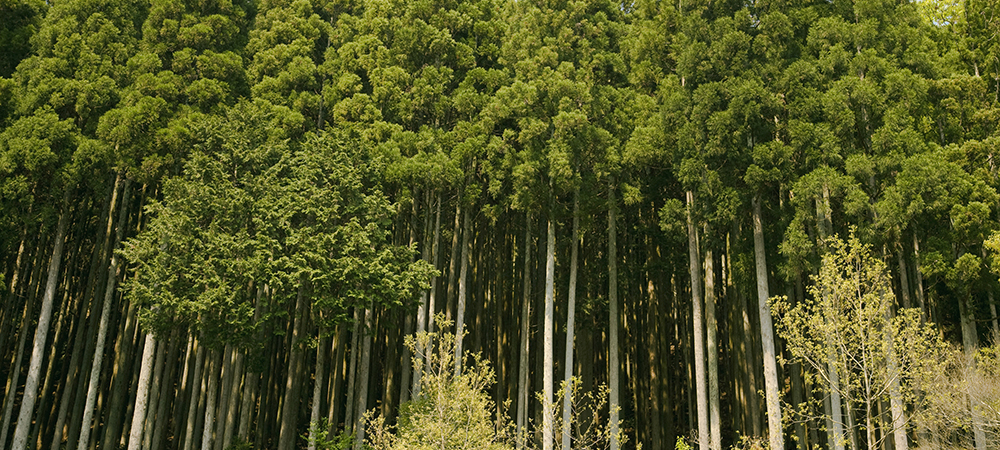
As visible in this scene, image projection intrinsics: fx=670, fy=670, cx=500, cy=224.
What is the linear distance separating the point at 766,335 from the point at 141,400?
36.8 feet

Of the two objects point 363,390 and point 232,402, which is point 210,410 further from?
point 363,390

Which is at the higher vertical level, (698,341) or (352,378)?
(698,341)

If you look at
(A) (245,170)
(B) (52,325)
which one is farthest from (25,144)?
(B) (52,325)

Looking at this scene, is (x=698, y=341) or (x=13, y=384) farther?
(x=13, y=384)

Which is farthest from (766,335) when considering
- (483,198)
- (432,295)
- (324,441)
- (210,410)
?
(210,410)

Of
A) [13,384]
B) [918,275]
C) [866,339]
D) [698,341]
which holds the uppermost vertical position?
[918,275]

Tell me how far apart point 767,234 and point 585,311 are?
4148 millimetres

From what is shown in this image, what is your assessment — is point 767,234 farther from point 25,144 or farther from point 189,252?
point 25,144

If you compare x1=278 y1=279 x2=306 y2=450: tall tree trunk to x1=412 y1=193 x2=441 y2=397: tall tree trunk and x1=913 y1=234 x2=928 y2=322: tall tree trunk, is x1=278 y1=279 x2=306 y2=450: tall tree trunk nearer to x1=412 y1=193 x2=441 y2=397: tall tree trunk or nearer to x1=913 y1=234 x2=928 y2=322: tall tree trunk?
x1=412 y1=193 x2=441 y2=397: tall tree trunk

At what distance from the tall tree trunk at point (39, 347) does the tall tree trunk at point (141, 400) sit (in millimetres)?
2173

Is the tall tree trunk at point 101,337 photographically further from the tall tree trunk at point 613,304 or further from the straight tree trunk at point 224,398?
the tall tree trunk at point 613,304

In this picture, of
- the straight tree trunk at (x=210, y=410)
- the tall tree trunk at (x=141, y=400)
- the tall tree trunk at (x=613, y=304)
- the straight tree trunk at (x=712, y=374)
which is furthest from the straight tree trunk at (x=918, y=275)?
the tall tree trunk at (x=141, y=400)

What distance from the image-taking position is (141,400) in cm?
1205

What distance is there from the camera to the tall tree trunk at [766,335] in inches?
425
